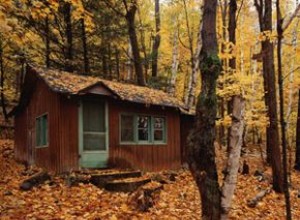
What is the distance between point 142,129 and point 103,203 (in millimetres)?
7121

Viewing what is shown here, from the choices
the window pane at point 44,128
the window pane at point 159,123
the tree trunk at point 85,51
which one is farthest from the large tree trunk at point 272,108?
the tree trunk at point 85,51

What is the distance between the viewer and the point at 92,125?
45.3 feet

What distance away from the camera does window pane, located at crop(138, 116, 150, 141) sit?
15.8m

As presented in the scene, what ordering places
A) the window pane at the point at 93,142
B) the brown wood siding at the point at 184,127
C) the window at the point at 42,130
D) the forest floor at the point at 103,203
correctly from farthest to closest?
the brown wood siding at the point at 184,127, the window at the point at 42,130, the window pane at the point at 93,142, the forest floor at the point at 103,203

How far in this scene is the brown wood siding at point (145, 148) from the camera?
570 inches

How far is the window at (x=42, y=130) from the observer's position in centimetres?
1435

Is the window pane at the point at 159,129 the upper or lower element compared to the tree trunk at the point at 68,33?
lower

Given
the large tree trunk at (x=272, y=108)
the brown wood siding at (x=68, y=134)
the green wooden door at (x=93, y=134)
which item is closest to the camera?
the large tree trunk at (x=272, y=108)

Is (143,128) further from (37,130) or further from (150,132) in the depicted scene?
(37,130)

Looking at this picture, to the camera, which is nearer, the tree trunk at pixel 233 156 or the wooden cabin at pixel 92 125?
the tree trunk at pixel 233 156

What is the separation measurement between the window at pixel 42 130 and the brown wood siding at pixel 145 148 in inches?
105

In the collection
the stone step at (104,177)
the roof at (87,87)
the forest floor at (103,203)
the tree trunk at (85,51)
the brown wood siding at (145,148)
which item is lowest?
the forest floor at (103,203)

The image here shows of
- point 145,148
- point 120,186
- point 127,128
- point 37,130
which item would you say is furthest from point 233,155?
point 37,130

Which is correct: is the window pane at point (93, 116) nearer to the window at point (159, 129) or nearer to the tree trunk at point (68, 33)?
the window at point (159, 129)
